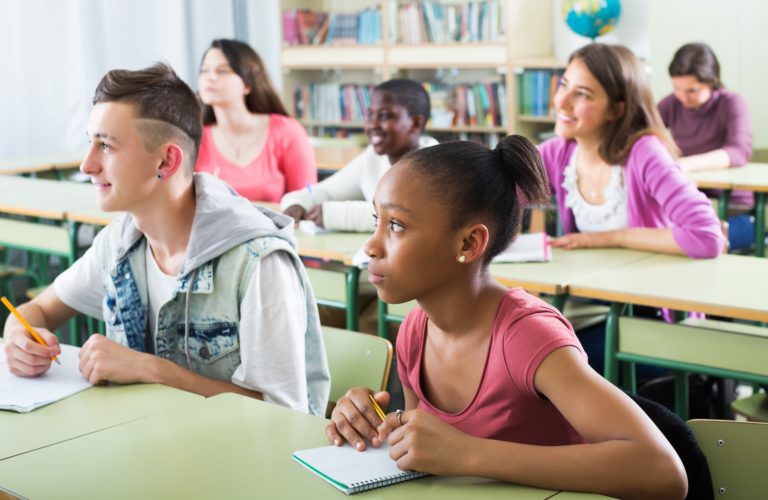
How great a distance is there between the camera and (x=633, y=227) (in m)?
3.17

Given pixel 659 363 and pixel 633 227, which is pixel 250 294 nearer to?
pixel 659 363

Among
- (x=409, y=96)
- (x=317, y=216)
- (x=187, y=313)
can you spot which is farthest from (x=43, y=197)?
(x=187, y=313)

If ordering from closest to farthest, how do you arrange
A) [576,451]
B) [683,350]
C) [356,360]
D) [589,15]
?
1. [576,451]
2. [356,360]
3. [683,350]
4. [589,15]

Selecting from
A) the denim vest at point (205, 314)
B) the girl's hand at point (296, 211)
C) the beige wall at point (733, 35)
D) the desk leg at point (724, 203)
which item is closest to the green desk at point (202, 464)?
the denim vest at point (205, 314)

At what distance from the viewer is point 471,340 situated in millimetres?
1539

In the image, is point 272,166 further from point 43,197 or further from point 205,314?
point 205,314

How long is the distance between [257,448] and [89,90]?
520 centimetres

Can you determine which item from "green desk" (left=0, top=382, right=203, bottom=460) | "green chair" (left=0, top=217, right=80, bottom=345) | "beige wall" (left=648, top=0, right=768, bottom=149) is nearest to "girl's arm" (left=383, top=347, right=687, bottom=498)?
"green desk" (left=0, top=382, right=203, bottom=460)

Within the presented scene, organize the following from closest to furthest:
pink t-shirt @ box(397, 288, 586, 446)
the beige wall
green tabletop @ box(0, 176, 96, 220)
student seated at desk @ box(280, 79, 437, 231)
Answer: pink t-shirt @ box(397, 288, 586, 446) < student seated at desk @ box(280, 79, 437, 231) < green tabletop @ box(0, 176, 96, 220) < the beige wall

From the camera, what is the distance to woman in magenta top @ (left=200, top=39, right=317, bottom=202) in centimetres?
422

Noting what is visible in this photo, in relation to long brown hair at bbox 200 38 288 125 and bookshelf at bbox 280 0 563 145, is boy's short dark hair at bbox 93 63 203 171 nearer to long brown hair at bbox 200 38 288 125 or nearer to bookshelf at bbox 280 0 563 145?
long brown hair at bbox 200 38 288 125

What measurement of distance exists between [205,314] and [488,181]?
74 centimetres

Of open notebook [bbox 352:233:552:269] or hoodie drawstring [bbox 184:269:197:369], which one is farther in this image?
open notebook [bbox 352:233:552:269]

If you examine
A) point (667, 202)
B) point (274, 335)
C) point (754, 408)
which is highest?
point (667, 202)
